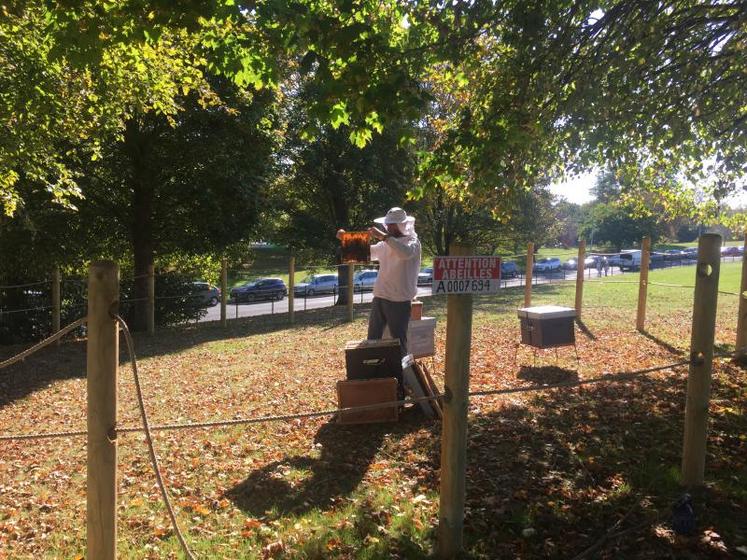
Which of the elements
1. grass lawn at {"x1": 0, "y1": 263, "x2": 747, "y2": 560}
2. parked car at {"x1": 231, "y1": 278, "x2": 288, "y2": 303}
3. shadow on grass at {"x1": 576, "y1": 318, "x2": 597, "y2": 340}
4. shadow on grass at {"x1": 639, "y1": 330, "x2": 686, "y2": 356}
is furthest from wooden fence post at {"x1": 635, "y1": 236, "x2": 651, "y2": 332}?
parked car at {"x1": 231, "y1": 278, "x2": 288, "y2": 303}

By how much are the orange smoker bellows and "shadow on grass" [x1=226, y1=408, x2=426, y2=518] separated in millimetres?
2849

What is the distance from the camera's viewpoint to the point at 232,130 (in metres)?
15.1

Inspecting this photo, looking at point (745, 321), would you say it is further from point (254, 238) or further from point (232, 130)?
point (254, 238)

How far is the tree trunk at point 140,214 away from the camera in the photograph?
48.3 ft

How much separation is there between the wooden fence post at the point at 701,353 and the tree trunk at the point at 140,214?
12923 millimetres

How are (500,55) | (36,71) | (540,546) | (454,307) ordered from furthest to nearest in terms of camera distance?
(500,55), (36,71), (540,546), (454,307)

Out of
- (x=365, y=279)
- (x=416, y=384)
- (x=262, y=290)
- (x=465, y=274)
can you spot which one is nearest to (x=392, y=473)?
(x=416, y=384)

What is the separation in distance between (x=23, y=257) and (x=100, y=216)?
90.4 inches

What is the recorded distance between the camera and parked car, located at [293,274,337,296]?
33.7m

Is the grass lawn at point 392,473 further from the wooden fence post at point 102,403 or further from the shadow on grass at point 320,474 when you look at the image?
the wooden fence post at point 102,403

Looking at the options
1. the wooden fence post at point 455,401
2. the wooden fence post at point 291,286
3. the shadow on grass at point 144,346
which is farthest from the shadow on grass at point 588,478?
the wooden fence post at point 291,286

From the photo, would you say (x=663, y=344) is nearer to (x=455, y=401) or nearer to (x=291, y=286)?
(x=455, y=401)

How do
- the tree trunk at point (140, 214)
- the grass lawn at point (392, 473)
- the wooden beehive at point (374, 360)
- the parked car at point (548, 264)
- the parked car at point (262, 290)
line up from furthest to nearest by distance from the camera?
1. the parked car at point (548, 264)
2. the parked car at point (262, 290)
3. the tree trunk at point (140, 214)
4. the wooden beehive at point (374, 360)
5. the grass lawn at point (392, 473)

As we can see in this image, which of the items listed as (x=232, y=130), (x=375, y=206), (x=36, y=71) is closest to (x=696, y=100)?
(x=36, y=71)
